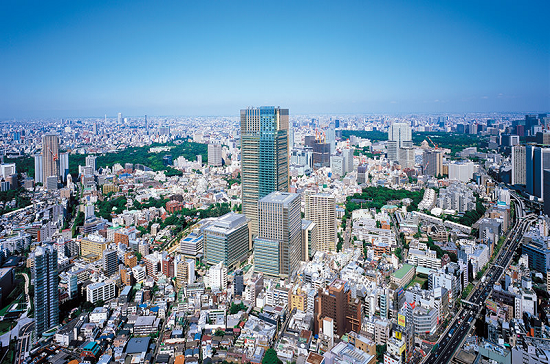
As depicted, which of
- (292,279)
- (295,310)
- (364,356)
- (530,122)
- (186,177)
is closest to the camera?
(364,356)

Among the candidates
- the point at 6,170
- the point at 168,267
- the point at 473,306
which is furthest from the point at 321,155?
the point at 473,306

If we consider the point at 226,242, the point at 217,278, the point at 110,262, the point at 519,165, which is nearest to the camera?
the point at 217,278

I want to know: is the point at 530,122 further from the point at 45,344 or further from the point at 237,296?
the point at 45,344

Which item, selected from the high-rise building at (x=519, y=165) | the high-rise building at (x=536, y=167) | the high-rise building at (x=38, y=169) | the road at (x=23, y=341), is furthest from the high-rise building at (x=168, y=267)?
the high-rise building at (x=519, y=165)

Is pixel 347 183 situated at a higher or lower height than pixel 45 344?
higher

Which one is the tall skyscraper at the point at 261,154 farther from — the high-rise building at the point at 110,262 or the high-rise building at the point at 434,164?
the high-rise building at the point at 434,164

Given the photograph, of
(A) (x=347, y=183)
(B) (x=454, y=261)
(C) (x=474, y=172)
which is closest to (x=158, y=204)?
(A) (x=347, y=183)

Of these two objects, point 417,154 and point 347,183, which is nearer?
point 347,183

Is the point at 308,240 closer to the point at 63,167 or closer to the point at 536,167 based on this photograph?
the point at 536,167
